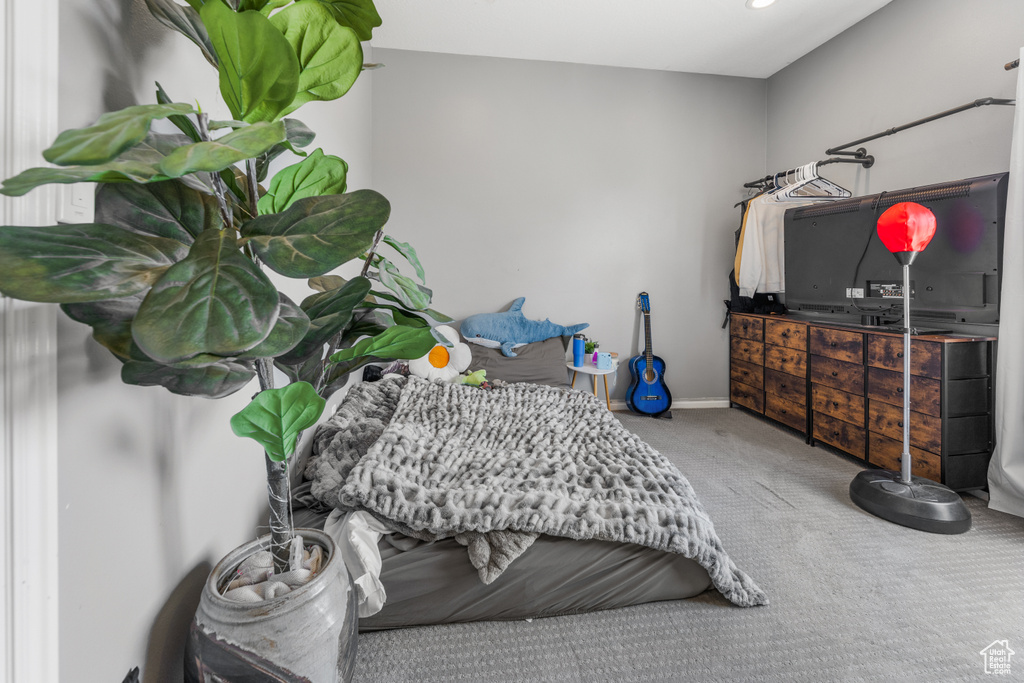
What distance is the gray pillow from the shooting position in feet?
10.1

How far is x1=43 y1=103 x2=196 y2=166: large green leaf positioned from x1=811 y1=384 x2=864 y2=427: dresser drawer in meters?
3.09

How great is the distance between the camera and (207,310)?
465 mm

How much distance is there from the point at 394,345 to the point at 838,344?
9.13ft

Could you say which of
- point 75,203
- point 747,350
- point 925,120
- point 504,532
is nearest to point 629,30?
point 925,120

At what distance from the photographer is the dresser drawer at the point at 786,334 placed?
2922mm

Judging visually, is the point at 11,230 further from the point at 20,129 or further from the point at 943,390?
the point at 943,390

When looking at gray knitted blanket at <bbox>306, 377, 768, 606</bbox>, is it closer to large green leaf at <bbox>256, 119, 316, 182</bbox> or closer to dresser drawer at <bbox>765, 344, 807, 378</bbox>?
large green leaf at <bbox>256, 119, 316, 182</bbox>

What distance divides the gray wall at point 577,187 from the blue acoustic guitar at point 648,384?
0.13m

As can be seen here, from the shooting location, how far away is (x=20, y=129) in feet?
1.84

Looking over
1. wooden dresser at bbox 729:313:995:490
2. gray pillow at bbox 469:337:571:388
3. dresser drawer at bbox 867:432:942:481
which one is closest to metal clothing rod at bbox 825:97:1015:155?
wooden dresser at bbox 729:313:995:490

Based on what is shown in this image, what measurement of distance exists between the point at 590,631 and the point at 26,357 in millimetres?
1375

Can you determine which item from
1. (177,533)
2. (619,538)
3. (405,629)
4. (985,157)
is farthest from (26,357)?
(985,157)

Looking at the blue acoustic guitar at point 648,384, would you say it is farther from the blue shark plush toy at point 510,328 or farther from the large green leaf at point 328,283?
the large green leaf at point 328,283

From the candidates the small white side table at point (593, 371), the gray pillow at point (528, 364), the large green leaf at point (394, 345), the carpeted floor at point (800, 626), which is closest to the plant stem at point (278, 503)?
the large green leaf at point (394, 345)
